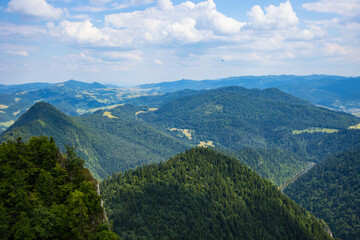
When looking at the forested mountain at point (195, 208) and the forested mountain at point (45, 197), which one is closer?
the forested mountain at point (45, 197)

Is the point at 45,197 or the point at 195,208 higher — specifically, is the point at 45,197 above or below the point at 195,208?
above

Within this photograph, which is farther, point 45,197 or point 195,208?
point 195,208

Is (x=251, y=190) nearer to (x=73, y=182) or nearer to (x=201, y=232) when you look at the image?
(x=201, y=232)

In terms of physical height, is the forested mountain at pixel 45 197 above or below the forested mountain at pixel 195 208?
above

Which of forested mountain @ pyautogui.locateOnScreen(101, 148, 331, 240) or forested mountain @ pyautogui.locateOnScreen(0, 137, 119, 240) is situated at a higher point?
forested mountain @ pyautogui.locateOnScreen(0, 137, 119, 240)

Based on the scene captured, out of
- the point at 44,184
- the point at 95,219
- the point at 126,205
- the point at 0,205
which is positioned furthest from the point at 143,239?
the point at 0,205
